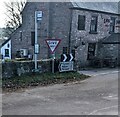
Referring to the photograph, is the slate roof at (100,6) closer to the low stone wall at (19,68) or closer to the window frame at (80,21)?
the window frame at (80,21)

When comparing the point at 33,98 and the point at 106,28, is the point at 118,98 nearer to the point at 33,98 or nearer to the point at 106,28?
the point at 33,98

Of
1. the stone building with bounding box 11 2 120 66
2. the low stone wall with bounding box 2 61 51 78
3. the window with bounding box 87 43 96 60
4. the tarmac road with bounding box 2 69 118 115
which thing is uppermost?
the stone building with bounding box 11 2 120 66

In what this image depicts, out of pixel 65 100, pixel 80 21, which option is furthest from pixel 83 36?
pixel 65 100

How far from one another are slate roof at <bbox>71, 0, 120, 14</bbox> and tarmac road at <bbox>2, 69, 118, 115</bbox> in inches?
431

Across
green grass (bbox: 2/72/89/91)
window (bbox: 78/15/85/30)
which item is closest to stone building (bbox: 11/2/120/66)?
window (bbox: 78/15/85/30)

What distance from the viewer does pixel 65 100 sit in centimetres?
1088

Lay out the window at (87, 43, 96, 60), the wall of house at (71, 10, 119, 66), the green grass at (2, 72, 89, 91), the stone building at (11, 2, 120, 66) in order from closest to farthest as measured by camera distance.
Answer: the green grass at (2, 72, 89, 91), the wall of house at (71, 10, 119, 66), the stone building at (11, 2, 120, 66), the window at (87, 43, 96, 60)

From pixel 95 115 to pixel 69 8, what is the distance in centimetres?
1591

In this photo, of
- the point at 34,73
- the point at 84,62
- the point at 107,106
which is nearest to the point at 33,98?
the point at 107,106

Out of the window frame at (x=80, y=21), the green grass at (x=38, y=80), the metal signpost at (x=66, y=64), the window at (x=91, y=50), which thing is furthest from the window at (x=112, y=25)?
the green grass at (x=38, y=80)

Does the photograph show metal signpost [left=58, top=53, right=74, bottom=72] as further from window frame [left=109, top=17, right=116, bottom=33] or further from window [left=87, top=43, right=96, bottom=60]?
window frame [left=109, top=17, right=116, bottom=33]

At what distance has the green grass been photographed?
1330 centimetres

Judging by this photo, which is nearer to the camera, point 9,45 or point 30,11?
point 30,11

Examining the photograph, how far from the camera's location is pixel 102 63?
24.0 m
